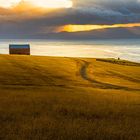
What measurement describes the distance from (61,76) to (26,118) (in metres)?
47.0

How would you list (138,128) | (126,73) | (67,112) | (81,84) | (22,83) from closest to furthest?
(138,128) < (67,112) < (22,83) < (81,84) < (126,73)

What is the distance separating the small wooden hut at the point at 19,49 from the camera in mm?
117338

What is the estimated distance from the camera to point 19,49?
120125mm

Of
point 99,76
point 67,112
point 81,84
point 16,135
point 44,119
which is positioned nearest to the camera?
point 16,135

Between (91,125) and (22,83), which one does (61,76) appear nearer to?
(22,83)

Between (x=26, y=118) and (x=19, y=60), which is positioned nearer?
(x=26, y=118)

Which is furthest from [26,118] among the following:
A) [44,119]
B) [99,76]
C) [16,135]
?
[99,76]

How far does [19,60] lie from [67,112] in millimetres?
63282

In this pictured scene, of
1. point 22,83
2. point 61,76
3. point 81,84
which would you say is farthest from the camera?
point 61,76

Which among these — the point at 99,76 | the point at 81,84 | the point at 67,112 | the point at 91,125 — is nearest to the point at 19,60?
the point at 99,76

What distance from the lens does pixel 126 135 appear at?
1426cm

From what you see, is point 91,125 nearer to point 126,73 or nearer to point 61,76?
point 61,76

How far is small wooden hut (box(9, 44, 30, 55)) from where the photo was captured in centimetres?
11734

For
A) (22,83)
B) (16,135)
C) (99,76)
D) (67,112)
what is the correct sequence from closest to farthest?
1. (16,135)
2. (67,112)
3. (22,83)
4. (99,76)
